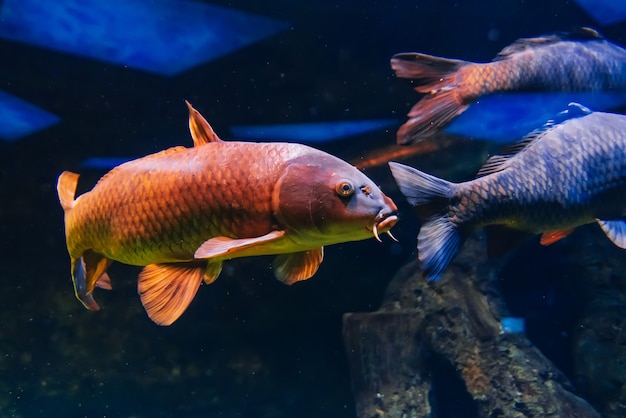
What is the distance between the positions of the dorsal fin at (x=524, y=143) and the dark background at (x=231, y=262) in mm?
1567

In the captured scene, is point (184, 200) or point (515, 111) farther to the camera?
point (515, 111)

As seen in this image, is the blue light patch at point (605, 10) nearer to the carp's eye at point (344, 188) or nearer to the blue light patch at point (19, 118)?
the carp's eye at point (344, 188)

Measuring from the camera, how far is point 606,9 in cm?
491

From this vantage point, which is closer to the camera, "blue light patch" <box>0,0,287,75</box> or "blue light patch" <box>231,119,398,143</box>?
"blue light patch" <box>0,0,287,75</box>

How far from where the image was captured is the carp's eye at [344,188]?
201cm

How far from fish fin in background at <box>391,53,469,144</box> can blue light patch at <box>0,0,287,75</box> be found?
5.58 ft

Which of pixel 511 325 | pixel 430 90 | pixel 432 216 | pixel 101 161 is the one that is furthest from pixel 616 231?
pixel 101 161

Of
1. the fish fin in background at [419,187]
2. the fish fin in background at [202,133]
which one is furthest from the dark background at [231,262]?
the fish fin in background at [202,133]

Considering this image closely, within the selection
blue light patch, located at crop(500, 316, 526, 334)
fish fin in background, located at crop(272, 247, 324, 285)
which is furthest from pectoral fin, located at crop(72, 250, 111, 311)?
blue light patch, located at crop(500, 316, 526, 334)

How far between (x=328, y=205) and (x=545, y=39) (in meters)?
2.88

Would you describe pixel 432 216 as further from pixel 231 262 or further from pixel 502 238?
pixel 231 262

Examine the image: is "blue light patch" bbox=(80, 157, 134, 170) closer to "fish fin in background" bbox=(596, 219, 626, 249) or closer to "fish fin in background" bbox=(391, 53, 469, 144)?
"fish fin in background" bbox=(391, 53, 469, 144)

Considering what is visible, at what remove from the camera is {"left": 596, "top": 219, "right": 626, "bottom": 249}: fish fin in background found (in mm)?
3205

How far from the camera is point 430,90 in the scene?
11.3 feet
